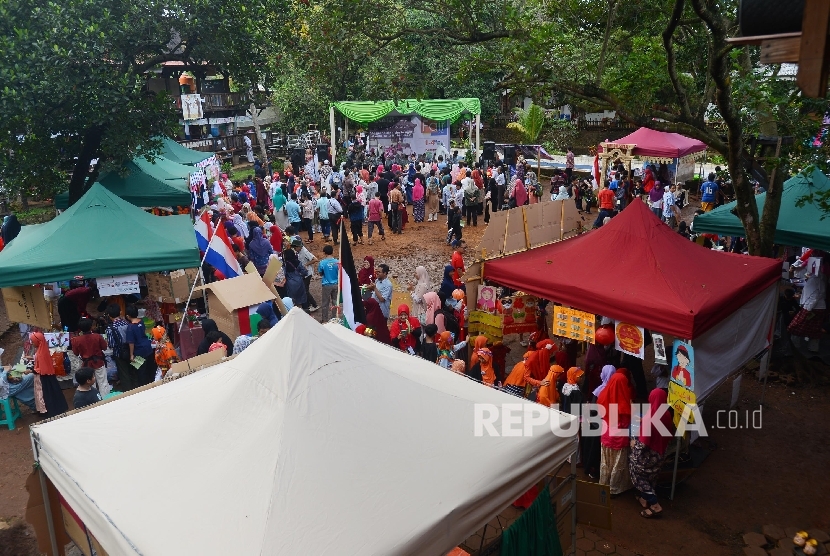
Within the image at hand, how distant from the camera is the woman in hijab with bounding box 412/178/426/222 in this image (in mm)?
17297

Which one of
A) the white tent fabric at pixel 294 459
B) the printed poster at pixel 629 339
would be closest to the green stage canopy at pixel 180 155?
the printed poster at pixel 629 339

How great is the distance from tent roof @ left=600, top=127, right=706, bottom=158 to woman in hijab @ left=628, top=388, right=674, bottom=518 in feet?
42.8

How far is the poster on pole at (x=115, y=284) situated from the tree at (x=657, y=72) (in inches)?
195

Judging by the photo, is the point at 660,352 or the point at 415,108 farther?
the point at 415,108

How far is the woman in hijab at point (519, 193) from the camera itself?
656 inches

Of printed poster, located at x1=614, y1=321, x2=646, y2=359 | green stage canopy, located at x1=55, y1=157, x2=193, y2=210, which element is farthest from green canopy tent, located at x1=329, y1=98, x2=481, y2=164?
printed poster, located at x1=614, y1=321, x2=646, y2=359

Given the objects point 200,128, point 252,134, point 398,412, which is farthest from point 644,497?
point 252,134

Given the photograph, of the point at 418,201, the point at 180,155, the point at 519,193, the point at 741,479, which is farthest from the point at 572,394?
the point at 180,155

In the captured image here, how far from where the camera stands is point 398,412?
4.06m

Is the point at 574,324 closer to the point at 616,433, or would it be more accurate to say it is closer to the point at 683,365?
the point at 683,365

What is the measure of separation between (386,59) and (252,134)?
9.06 metres

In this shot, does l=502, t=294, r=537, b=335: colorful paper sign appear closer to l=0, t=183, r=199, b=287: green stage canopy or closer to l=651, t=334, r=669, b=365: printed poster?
l=651, t=334, r=669, b=365: printed poster

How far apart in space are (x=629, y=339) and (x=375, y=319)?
10.6 ft

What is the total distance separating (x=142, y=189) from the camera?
12.9 m
